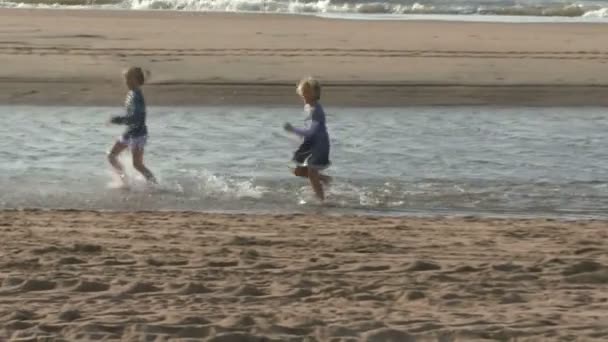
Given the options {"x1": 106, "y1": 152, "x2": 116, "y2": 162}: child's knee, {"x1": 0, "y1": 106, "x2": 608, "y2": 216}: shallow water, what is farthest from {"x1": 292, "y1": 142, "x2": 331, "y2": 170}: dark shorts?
{"x1": 106, "y1": 152, "x2": 116, "y2": 162}: child's knee

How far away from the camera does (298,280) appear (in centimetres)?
674

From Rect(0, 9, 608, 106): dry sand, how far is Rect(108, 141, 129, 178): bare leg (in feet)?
17.0

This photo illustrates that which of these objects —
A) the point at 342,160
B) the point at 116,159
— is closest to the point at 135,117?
the point at 116,159

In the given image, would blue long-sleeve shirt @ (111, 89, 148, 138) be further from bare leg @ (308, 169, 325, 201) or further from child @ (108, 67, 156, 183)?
bare leg @ (308, 169, 325, 201)

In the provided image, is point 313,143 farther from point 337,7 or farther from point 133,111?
point 337,7

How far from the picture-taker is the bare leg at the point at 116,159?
36.8 feet

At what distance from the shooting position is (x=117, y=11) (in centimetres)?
2872

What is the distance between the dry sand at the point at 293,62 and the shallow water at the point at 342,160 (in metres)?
0.77

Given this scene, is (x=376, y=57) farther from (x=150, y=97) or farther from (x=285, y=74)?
(x=150, y=97)

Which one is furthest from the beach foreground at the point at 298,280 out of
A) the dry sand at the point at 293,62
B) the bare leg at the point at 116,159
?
the dry sand at the point at 293,62

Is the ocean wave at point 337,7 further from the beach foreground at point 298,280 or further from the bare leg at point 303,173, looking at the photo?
the beach foreground at point 298,280

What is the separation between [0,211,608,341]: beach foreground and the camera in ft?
19.0

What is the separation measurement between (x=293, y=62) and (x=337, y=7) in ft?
43.7

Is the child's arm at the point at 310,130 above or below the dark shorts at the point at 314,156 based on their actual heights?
above
